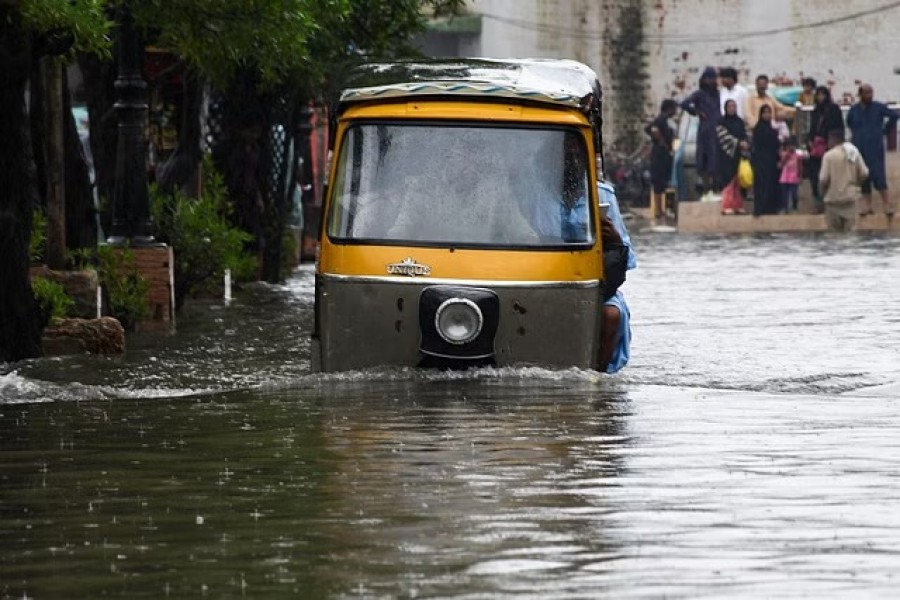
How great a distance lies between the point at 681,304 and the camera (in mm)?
26219

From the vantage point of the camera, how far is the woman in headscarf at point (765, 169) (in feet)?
173

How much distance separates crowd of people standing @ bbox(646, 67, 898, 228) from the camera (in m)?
52.6

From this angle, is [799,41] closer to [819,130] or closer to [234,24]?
[819,130]

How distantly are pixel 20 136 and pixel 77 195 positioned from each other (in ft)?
15.3

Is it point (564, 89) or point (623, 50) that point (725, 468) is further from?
point (623, 50)

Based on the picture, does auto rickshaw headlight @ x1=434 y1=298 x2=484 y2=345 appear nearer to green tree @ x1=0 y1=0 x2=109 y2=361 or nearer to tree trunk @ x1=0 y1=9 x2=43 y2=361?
green tree @ x1=0 y1=0 x2=109 y2=361

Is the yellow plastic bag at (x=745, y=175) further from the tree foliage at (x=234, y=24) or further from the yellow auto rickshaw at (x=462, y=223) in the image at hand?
the yellow auto rickshaw at (x=462, y=223)

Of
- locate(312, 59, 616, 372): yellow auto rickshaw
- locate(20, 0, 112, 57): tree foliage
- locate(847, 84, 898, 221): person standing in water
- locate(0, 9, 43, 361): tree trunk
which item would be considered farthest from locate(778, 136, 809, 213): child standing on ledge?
locate(20, 0, 112, 57): tree foliage

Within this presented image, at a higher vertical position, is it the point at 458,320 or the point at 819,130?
the point at 819,130

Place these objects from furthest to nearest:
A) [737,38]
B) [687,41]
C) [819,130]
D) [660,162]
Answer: [687,41] < [737,38] < [660,162] < [819,130]

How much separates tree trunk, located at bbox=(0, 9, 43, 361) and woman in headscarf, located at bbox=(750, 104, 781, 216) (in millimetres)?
35629

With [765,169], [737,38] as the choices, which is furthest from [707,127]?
[737,38]

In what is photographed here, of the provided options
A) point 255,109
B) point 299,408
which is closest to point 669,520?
point 299,408

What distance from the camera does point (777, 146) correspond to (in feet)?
176
